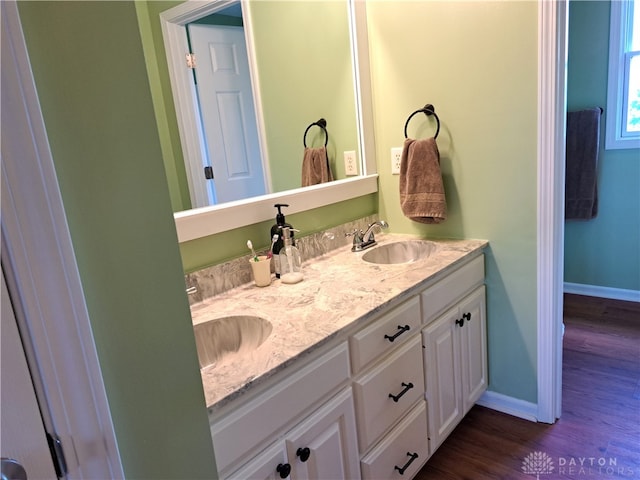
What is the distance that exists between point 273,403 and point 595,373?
2023mm

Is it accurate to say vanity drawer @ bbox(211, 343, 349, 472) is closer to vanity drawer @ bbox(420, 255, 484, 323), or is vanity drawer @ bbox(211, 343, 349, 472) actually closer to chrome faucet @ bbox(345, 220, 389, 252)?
vanity drawer @ bbox(420, 255, 484, 323)

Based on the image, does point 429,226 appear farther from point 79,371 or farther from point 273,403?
point 79,371

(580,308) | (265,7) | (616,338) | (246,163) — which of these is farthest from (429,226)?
(580,308)

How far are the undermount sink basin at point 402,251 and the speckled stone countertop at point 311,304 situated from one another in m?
0.07

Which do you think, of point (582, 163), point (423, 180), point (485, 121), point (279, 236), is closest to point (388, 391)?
point (279, 236)

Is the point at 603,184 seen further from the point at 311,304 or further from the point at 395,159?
the point at 311,304

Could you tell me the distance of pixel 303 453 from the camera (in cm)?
112

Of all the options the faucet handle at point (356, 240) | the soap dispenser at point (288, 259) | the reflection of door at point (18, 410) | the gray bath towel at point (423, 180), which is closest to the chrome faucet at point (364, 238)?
the faucet handle at point (356, 240)

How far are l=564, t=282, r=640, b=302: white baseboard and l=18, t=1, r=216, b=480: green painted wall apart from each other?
3.37 metres

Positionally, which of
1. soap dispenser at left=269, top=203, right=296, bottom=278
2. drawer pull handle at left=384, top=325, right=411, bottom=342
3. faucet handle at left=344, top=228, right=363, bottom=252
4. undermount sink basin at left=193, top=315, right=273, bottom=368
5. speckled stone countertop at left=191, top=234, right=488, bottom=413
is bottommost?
drawer pull handle at left=384, top=325, right=411, bottom=342

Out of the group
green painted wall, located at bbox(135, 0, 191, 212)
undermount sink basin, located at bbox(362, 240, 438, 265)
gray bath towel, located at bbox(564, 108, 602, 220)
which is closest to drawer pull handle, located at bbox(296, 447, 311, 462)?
green painted wall, located at bbox(135, 0, 191, 212)

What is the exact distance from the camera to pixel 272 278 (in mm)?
1677

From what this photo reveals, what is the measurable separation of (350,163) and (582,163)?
1.88m

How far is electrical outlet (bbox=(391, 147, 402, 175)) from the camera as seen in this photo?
83.0 inches
